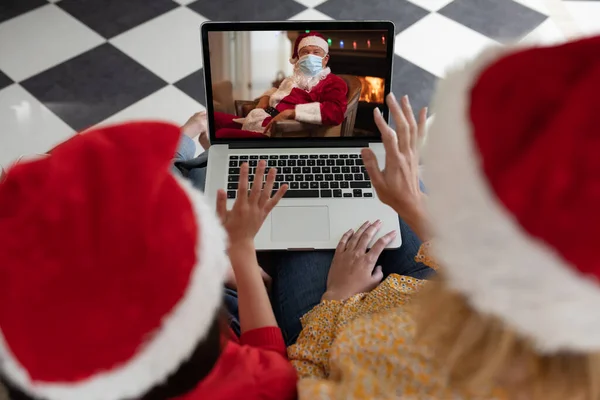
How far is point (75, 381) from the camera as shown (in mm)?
440

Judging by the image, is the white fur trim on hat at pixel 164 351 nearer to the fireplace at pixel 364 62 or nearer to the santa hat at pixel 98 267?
the santa hat at pixel 98 267

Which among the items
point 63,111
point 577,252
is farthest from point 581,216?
point 63,111

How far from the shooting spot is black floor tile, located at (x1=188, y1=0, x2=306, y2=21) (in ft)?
5.79

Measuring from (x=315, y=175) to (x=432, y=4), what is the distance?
1146 millimetres

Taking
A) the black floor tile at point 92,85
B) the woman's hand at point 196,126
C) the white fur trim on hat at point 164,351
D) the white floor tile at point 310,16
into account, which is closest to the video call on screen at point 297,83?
the woman's hand at point 196,126

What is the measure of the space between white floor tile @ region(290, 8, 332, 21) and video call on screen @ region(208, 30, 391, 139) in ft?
2.69

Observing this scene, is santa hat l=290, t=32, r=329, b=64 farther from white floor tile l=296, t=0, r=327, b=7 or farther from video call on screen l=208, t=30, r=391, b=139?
white floor tile l=296, t=0, r=327, b=7

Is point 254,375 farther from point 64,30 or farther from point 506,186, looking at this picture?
point 64,30

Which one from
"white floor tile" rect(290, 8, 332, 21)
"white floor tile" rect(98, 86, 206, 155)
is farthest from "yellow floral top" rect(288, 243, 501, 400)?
"white floor tile" rect(290, 8, 332, 21)

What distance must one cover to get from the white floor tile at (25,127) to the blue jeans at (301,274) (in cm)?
81

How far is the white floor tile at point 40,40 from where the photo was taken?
5.25 feet

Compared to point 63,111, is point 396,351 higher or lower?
higher

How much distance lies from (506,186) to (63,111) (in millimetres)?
1430

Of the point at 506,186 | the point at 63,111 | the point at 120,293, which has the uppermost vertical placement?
the point at 506,186
